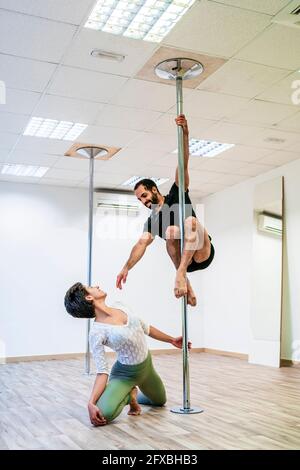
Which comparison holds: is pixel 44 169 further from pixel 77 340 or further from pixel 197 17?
pixel 197 17

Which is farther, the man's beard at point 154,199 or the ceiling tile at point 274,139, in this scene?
the ceiling tile at point 274,139

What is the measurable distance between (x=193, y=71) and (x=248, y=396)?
9.69 ft

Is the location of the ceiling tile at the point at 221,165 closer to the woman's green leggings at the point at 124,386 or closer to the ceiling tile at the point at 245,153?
the ceiling tile at the point at 245,153

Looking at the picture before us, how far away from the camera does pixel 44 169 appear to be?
775 centimetres

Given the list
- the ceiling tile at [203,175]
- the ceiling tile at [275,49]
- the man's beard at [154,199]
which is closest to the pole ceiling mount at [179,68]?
the ceiling tile at [275,49]

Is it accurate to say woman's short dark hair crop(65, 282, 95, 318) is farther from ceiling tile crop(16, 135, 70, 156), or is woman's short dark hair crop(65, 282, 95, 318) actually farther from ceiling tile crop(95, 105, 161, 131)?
ceiling tile crop(16, 135, 70, 156)

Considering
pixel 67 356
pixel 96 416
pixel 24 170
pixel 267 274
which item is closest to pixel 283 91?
pixel 267 274

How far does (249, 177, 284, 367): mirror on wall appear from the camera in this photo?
24.2 ft

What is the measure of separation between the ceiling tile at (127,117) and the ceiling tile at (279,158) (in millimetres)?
2065

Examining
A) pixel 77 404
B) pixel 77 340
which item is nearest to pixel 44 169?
pixel 77 340

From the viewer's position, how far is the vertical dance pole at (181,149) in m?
3.80

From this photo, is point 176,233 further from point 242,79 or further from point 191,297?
point 242,79

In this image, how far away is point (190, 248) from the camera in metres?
3.56

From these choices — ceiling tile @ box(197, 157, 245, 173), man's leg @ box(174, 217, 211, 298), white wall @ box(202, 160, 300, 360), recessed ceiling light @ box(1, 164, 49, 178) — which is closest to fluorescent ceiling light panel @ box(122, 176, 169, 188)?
ceiling tile @ box(197, 157, 245, 173)
